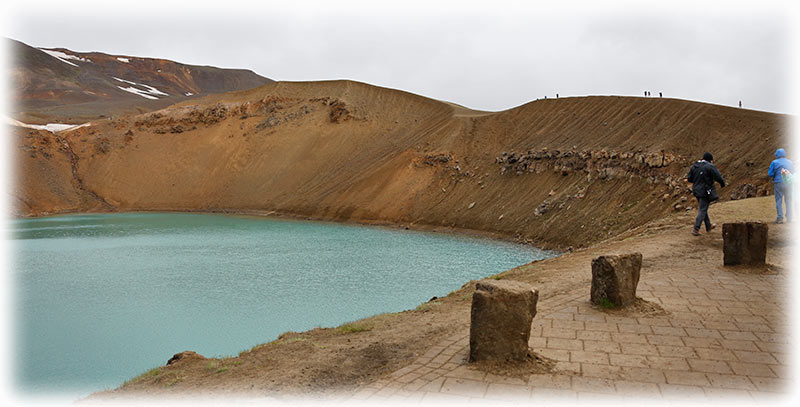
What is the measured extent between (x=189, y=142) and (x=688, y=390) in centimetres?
6205

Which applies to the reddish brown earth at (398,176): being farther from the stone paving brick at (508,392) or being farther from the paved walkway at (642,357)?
the stone paving brick at (508,392)

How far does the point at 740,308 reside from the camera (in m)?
8.00

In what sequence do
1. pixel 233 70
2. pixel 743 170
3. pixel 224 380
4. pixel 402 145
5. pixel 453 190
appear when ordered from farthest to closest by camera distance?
pixel 233 70, pixel 402 145, pixel 453 190, pixel 743 170, pixel 224 380

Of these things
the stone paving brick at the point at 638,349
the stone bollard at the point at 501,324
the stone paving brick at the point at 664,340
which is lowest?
the stone paving brick at the point at 638,349

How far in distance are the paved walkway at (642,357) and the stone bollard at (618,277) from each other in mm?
356

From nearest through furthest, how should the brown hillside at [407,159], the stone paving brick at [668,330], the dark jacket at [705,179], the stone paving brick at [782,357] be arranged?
the stone paving brick at [782,357], the stone paving brick at [668,330], the dark jacket at [705,179], the brown hillside at [407,159]

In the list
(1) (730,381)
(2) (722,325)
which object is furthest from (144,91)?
(1) (730,381)

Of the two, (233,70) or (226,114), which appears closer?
(226,114)

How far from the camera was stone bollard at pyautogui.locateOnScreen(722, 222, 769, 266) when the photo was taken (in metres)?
10.0

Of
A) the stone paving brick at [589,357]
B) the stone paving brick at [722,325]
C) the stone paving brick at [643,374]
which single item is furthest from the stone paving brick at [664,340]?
the stone paving brick at [643,374]

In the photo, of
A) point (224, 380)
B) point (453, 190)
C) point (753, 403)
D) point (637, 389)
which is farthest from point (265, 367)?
point (453, 190)

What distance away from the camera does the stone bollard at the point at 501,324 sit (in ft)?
19.6

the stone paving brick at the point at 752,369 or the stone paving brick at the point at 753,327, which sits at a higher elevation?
the stone paving brick at the point at 753,327

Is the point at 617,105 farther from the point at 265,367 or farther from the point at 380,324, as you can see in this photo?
the point at 265,367
